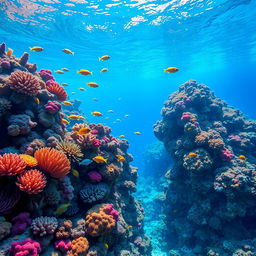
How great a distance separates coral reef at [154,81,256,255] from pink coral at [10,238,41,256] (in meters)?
7.57

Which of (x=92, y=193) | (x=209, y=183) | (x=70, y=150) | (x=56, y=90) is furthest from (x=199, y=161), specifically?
(x=56, y=90)

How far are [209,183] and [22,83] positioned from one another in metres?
9.56

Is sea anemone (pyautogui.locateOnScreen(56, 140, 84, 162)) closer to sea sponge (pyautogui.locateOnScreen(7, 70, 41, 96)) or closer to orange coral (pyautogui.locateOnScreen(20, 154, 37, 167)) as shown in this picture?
orange coral (pyautogui.locateOnScreen(20, 154, 37, 167))

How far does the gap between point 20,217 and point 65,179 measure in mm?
1403

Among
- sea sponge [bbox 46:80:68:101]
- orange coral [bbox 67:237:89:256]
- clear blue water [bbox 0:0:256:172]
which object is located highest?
clear blue water [bbox 0:0:256:172]

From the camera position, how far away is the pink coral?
134 inches

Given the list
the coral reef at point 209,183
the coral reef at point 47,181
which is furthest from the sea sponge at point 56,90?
the coral reef at point 209,183

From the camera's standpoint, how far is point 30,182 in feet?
13.4

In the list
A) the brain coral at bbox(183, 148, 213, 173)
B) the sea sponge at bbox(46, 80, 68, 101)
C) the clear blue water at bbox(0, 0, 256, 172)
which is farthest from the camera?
the clear blue water at bbox(0, 0, 256, 172)

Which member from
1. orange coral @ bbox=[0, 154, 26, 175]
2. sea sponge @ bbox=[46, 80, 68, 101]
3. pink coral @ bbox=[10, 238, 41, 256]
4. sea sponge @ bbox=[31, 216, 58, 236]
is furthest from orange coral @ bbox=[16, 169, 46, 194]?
sea sponge @ bbox=[46, 80, 68, 101]

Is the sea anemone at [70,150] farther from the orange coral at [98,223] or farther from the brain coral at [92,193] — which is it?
the orange coral at [98,223]

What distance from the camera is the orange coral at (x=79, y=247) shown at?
14.3ft

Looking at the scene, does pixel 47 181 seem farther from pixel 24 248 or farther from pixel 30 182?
pixel 24 248

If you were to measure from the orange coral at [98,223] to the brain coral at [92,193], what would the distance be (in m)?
0.57
